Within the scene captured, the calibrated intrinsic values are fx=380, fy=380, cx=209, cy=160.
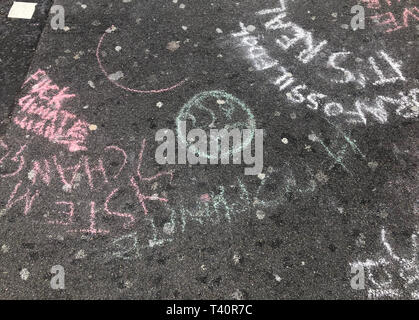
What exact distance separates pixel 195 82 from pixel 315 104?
963 millimetres

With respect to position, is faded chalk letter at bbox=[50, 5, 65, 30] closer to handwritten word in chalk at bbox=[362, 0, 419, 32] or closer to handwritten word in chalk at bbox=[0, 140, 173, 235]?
handwritten word in chalk at bbox=[0, 140, 173, 235]

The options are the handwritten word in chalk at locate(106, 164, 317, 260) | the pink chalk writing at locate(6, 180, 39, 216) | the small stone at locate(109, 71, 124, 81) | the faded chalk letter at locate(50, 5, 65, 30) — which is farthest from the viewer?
the faded chalk letter at locate(50, 5, 65, 30)

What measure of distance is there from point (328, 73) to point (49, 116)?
7.34 feet

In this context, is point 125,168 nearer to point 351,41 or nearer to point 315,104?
point 315,104

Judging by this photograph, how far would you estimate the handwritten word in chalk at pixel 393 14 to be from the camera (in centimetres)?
343

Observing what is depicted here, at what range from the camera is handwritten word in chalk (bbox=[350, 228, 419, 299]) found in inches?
89.3

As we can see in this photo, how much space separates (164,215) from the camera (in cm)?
249

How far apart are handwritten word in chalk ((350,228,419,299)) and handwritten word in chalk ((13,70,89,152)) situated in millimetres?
2085

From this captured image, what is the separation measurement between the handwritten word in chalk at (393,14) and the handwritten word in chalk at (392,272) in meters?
2.04

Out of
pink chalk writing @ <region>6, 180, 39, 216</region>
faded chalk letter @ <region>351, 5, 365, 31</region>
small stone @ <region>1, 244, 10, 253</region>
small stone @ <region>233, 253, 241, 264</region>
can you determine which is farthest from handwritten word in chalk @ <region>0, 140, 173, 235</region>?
faded chalk letter @ <region>351, 5, 365, 31</region>

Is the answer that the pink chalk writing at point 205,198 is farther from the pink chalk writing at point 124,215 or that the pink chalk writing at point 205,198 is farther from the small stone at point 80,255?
the small stone at point 80,255

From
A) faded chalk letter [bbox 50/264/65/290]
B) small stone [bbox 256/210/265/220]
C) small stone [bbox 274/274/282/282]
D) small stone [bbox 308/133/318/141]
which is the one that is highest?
small stone [bbox 308/133/318/141]

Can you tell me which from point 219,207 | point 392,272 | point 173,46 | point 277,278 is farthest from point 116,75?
point 392,272
